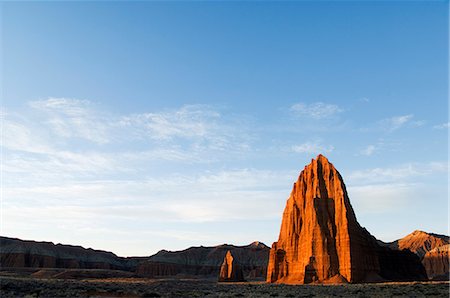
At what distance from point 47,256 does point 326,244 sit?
128554 millimetres

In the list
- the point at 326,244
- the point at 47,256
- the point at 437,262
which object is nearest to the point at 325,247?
the point at 326,244

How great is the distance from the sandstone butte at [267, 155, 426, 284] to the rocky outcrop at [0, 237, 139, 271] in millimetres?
110863

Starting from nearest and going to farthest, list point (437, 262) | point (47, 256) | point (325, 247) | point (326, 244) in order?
1. point (325, 247)
2. point (326, 244)
3. point (437, 262)
4. point (47, 256)

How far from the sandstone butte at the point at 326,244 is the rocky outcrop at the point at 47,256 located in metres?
111

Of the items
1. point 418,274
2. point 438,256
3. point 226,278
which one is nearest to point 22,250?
point 226,278

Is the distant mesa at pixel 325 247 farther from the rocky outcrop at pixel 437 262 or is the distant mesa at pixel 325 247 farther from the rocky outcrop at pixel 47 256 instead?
the rocky outcrop at pixel 437 262

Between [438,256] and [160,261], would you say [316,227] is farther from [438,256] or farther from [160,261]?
[160,261]

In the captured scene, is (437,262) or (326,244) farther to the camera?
(437,262)

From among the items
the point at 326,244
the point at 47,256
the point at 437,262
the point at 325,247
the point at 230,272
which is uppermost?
the point at 326,244

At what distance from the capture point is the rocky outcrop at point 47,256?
6127 inches

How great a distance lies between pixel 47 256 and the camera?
163375 mm

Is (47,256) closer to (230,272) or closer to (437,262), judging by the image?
(230,272)

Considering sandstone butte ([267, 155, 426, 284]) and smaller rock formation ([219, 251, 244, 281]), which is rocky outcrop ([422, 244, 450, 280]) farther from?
smaller rock formation ([219, 251, 244, 281])

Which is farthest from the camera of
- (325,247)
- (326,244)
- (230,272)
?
(230,272)
